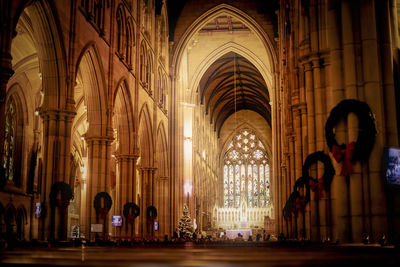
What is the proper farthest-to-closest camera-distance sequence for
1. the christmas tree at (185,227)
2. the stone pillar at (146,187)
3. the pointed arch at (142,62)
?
the christmas tree at (185,227) → the stone pillar at (146,187) → the pointed arch at (142,62)

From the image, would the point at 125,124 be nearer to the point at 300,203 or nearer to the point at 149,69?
the point at 149,69

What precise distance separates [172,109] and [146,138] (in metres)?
6.51

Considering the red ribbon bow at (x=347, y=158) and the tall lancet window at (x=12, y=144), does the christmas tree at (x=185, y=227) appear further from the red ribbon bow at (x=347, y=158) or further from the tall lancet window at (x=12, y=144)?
the red ribbon bow at (x=347, y=158)

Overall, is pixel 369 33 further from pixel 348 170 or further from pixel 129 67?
pixel 129 67

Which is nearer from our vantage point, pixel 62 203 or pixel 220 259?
pixel 220 259

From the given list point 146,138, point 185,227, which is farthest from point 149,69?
point 185,227

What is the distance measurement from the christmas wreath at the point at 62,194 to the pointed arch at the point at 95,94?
5.65m

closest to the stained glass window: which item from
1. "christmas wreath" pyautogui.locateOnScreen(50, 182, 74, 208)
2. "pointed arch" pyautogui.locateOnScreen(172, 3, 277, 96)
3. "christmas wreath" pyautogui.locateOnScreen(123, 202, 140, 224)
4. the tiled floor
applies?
"christmas wreath" pyautogui.locateOnScreen(123, 202, 140, 224)

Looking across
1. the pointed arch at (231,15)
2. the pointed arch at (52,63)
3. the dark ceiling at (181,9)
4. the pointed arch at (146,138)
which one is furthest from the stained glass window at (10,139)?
the dark ceiling at (181,9)

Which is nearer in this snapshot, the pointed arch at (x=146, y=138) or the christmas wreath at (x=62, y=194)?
the christmas wreath at (x=62, y=194)

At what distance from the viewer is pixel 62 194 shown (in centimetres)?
1752

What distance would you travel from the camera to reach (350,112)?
36.3 feet

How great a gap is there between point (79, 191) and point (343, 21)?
37688 millimetres

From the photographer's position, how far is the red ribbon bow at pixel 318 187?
13.9 metres
